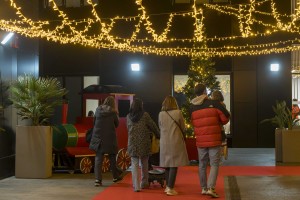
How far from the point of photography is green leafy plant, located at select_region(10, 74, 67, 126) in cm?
1156

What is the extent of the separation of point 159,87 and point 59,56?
457 cm

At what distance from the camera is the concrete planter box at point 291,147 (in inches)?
573

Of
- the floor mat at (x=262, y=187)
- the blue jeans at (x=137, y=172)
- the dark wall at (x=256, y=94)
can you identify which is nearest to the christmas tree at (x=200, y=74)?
the dark wall at (x=256, y=94)

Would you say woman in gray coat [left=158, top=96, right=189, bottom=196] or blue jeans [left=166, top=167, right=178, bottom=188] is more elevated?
woman in gray coat [left=158, top=96, right=189, bottom=196]

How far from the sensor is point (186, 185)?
1031cm

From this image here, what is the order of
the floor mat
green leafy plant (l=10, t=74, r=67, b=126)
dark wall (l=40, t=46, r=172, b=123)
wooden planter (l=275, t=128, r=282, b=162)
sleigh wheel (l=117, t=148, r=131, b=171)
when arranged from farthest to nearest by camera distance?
dark wall (l=40, t=46, r=172, b=123), wooden planter (l=275, t=128, r=282, b=162), sleigh wheel (l=117, t=148, r=131, b=171), green leafy plant (l=10, t=74, r=67, b=126), the floor mat

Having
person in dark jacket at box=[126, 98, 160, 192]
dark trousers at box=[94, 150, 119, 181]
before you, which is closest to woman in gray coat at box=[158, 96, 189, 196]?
person in dark jacket at box=[126, 98, 160, 192]

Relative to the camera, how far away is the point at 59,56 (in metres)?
22.9

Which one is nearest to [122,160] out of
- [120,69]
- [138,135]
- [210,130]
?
[138,135]

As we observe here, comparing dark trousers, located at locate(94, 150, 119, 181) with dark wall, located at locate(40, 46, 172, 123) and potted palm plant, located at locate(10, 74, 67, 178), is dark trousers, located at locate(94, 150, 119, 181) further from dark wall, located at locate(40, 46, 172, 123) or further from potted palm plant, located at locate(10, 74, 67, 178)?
dark wall, located at locate(40, 46, 172, 123)

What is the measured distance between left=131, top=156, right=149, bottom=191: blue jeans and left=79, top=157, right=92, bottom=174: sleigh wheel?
8.71 feet

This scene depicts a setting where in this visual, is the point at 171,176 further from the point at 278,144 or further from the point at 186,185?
the point at 278,144

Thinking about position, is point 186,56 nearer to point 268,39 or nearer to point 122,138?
point 268,39

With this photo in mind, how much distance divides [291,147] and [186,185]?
5.26 m
